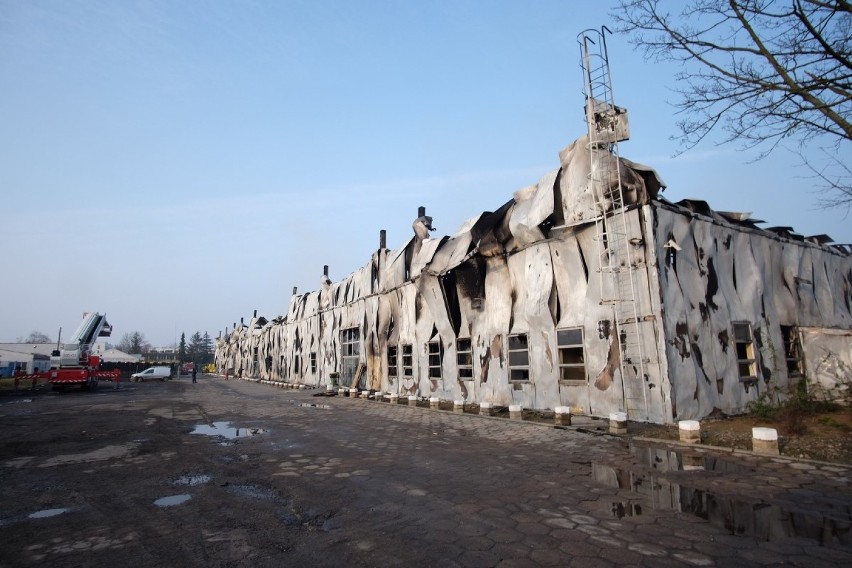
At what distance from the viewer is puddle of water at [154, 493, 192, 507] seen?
507 centimetres

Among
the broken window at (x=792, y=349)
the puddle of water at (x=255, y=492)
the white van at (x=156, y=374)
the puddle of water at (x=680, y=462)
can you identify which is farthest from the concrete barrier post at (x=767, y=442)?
the white van at (x=156, y=374)

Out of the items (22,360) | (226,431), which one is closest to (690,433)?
(226,431)

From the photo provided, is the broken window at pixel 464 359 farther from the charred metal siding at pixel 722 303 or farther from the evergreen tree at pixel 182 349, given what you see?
the evergreen tree at pixel 182 349

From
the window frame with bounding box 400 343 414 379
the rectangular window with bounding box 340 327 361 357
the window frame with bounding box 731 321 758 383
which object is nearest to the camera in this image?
the window frame with bounding box 731 321 758 383

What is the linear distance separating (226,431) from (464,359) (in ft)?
27.1

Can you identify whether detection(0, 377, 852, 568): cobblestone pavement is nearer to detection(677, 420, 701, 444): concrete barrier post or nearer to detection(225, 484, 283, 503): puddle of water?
detection(225, 484, 283, 503): puddle of water

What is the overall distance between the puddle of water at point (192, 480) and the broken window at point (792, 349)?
15330 mm

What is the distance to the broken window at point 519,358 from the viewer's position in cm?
1344

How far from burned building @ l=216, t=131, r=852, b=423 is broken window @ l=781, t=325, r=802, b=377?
1.6 inches

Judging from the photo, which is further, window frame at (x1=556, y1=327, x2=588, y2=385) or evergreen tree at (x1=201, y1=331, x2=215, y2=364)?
evergreen tree at (x1=201, y1=331, x2=215, y2=364)

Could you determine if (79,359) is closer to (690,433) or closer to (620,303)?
(620,303)

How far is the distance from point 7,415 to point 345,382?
14.4 meters

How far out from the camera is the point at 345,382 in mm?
25609

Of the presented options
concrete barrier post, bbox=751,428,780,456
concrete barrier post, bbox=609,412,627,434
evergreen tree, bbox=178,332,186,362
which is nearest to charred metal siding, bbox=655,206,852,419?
concrete barrier post, bbox=609,412,627,434
